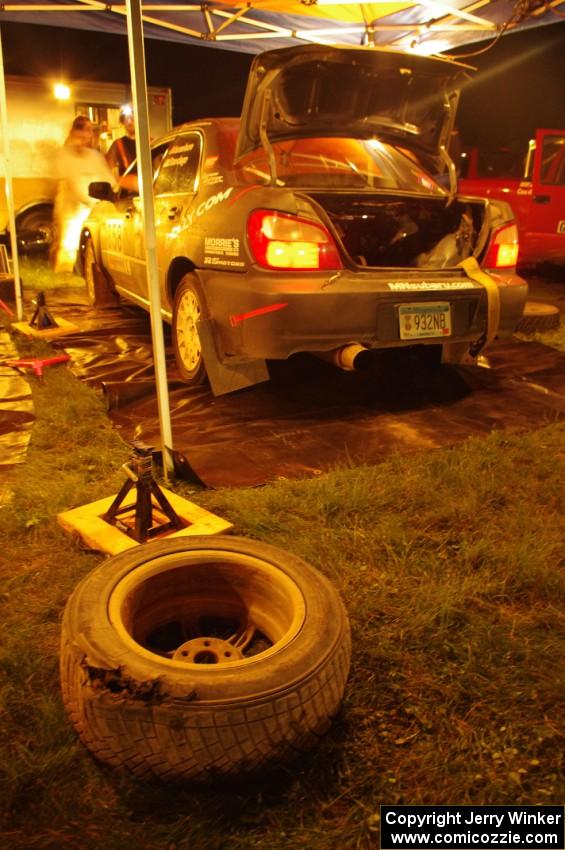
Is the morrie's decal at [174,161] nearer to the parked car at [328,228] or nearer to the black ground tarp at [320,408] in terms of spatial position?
the parked car at [328,228]

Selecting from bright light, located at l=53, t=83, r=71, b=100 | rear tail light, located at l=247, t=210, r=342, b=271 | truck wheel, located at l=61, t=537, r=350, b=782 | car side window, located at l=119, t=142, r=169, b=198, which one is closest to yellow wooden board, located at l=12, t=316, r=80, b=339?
car side window, located at l=119, t=142, r=169, b=198

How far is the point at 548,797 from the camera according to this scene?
5.20 feet

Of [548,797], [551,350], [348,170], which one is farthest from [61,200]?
[548,797]

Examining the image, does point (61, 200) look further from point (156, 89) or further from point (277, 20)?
point (277, 20)

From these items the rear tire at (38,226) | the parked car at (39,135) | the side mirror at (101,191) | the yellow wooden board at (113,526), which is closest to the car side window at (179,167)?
the side mirror at (101,191)

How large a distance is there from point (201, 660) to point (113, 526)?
3.00 feet

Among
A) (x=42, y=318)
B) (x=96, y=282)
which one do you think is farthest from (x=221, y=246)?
(x=96, y=282)

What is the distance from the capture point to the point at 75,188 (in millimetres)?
9766

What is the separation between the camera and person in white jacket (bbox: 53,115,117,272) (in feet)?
31.7

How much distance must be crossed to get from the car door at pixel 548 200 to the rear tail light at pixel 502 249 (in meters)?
5.58

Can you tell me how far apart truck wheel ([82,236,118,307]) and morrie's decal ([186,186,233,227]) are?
292 cm

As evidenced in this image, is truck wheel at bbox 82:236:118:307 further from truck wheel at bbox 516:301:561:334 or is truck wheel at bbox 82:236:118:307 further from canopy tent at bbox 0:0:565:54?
truck wheel at bbox 516:301:561:334

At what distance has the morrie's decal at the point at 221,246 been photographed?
3709 mm

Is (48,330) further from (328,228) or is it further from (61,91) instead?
(61,91)
